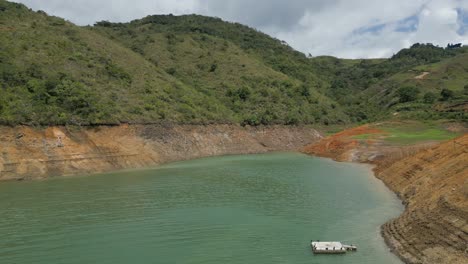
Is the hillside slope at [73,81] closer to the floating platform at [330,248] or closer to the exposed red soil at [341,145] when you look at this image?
the exposed red soil at [341,145]

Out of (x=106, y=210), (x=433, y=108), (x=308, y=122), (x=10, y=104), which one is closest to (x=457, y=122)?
(x=433, y=108)

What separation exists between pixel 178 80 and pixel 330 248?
202 feet

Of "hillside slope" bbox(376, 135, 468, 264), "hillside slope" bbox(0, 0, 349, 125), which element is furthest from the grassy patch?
"hillside slope" bbox(376, 135, 468, 264)

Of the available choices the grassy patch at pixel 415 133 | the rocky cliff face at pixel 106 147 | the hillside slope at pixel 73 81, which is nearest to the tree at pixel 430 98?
the grassy patch at pixel 415 133

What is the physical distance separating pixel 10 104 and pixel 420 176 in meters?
36.1

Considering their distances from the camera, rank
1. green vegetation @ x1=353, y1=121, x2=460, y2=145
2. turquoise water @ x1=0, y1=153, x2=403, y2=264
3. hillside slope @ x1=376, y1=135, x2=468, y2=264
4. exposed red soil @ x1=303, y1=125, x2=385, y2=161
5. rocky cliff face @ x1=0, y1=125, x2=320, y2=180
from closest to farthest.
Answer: hillside slope @ x1=376, y1=135, x2=468, y2=264 < turquoise water @ x1=0, y1=153, x2=403, y2=264 < rocky cliff face @ x1=0, y1=125, x2=320, y2=180 < green vegetation @ x1=353, y1=121, x2=460, y2=145 < exposed red soil @ x1=303, y1=125, x2=385, y2=161

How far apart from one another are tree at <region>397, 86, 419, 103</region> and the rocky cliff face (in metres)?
40.9

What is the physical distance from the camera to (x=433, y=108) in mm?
66062

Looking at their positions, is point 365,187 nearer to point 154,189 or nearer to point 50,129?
point 154,189

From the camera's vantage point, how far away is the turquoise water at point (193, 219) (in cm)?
1370

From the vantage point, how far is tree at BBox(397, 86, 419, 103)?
87250mm

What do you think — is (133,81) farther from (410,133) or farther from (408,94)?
(408,94)

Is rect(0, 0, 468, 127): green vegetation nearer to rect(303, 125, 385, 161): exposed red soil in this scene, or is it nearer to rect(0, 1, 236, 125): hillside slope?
rect(0, 1, 236, 125): hillside slope

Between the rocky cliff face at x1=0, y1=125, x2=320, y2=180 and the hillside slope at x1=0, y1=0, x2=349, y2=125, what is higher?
the hillside slope at x1=0, y1=0, x2=349, y2=125
